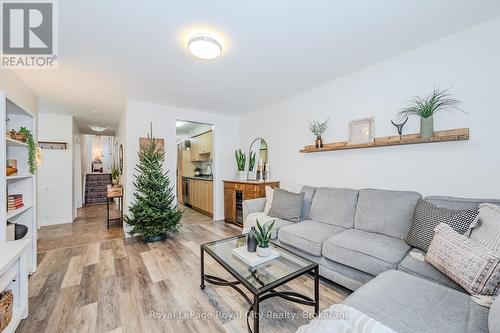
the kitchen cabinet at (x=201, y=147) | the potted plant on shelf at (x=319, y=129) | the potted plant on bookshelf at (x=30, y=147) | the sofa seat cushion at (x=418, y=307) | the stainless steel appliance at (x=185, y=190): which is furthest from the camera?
the stainless steel appliance at (x=185, y=190)

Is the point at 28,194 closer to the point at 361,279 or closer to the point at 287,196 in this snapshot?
the point at 287,196

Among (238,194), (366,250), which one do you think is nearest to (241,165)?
(238,194)

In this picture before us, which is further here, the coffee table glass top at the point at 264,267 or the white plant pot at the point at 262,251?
the white plant pot at the point at 262,251

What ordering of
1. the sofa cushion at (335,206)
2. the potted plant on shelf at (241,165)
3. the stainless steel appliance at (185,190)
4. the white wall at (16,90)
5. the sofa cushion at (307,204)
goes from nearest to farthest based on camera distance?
1. the white wall at (16,90)
2. the sofa cushion at (335,206)
3. the sofa cushion at (307,204)
4. the potted plant on shelf at (241,165)
5. the stainless steel appliance at (185,190)

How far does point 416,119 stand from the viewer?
7.39 feet

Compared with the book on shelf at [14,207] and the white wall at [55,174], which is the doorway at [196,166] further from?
the book on shelf at [14,207]

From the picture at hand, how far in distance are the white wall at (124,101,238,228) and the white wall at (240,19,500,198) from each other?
6.37ft

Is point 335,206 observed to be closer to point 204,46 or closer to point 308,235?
point 308,235

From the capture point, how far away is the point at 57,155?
4.46m

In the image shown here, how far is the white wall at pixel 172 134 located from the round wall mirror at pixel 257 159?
0.65 meters

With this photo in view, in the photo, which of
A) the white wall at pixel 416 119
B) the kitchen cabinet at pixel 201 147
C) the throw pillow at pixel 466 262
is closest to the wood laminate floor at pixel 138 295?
the throw pillow at pixel 466 262

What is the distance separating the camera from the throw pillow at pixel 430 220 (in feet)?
5.08

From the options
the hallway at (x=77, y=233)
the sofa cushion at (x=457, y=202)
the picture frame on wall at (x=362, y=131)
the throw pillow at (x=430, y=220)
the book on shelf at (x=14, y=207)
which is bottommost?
the hallway at (x=77, y=233)

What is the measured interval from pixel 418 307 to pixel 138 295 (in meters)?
2.19
